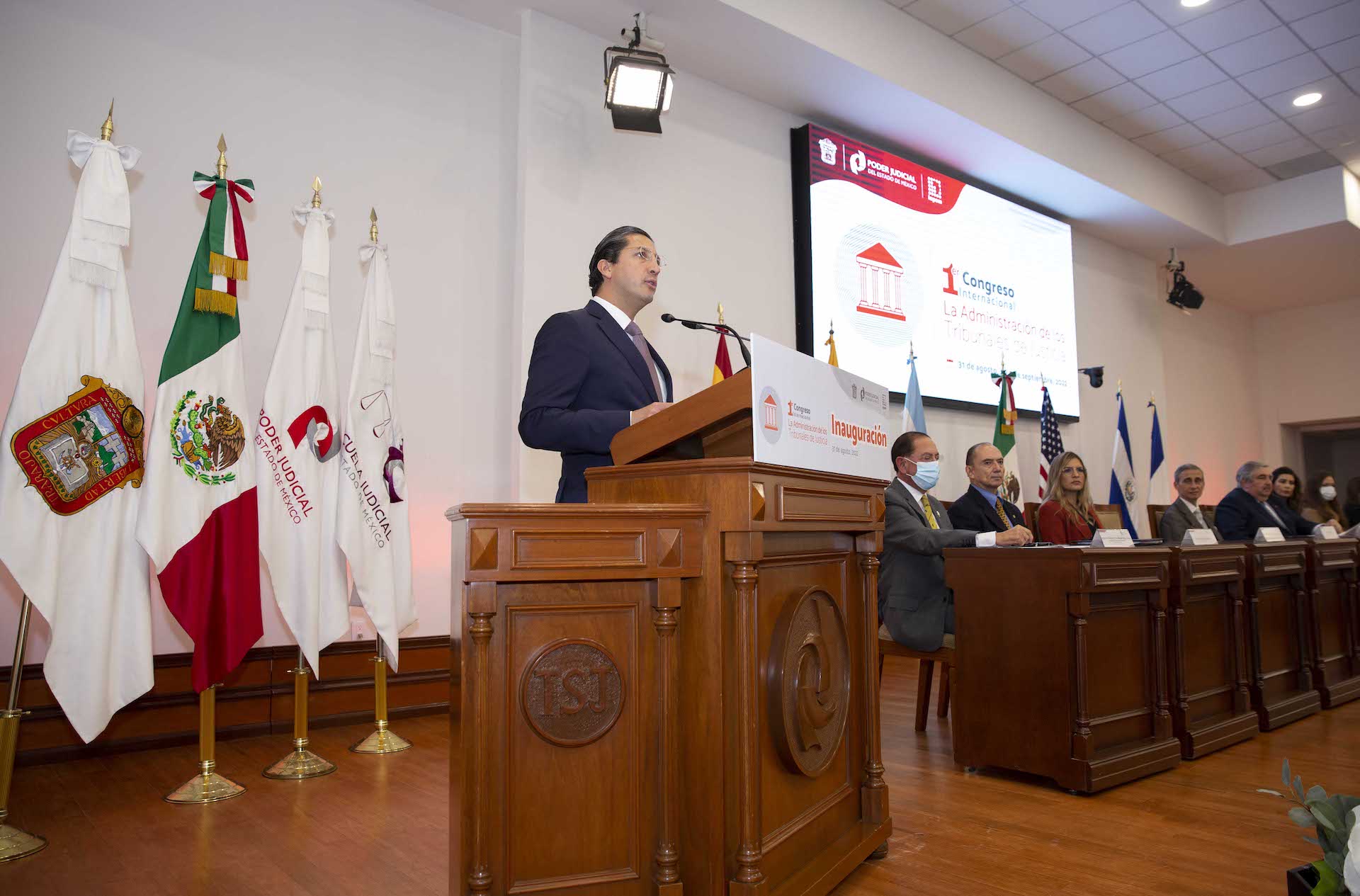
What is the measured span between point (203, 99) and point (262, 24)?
46cm

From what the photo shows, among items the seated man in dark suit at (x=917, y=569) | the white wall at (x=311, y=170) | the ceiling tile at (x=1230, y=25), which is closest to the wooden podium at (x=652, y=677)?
the seated man in dark suit at (x=917, y=569)

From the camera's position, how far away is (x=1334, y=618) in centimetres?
475

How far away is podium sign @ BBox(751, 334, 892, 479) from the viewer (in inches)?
66.3

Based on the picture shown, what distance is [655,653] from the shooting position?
1713mm

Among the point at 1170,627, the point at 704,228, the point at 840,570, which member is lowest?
the point at 1170,627

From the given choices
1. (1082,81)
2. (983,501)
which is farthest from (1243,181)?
(983,501)

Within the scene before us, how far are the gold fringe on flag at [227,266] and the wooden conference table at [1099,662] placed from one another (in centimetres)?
269

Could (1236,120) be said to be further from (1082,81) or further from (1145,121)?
(1082,81)

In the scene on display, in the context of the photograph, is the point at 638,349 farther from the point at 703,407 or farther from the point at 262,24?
the point at 262,24

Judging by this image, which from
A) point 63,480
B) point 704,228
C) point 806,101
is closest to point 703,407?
point 63,480

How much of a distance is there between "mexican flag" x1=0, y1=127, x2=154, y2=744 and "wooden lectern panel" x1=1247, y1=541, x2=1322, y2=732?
14.3ft

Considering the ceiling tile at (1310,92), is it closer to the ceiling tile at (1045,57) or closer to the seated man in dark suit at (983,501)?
the ceiling tile at (1045,57)

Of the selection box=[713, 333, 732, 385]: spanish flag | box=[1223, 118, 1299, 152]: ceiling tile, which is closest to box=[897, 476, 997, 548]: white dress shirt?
box=[713, 333, 732, 385]: spanish flag

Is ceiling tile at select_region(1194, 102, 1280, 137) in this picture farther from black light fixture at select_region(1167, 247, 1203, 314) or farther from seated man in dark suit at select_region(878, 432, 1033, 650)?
seated man in dark suit at select_region(878, 432, 1033, 650)
